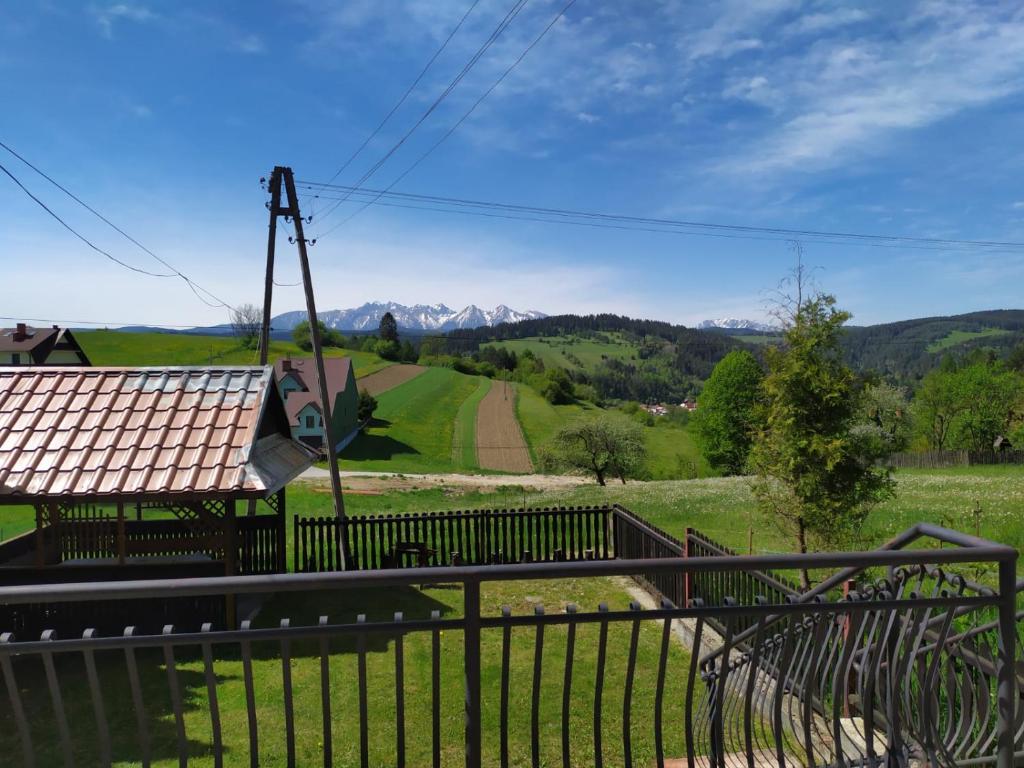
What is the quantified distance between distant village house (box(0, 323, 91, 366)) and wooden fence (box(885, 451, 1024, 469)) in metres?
52.6

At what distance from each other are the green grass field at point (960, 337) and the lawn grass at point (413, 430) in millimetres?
155342

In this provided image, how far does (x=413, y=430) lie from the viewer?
208 ft

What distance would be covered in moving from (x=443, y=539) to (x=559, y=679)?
5.88 m

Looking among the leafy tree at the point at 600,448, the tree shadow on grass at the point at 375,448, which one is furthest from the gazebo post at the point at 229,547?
the tree shadow on grass at the point at 375,448

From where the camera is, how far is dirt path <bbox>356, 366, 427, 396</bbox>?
255 feet

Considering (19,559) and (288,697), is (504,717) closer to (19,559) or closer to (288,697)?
(288,697)

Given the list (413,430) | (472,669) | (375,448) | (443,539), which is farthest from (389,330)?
(472,669)

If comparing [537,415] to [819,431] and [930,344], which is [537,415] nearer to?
[819,431]

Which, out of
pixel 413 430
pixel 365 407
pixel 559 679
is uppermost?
pixel 365 407

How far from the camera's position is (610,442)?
39656 millimetres

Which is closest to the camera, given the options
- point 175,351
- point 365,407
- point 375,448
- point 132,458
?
point 132,458

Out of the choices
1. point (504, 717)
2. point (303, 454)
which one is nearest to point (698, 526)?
point (303, 454)

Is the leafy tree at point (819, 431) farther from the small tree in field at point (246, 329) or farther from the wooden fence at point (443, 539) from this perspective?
the small tree in field at point (246, 329)

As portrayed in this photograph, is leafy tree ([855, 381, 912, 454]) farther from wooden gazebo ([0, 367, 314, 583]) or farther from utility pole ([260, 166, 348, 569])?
utility pole ([260, 166, 348, 569])
